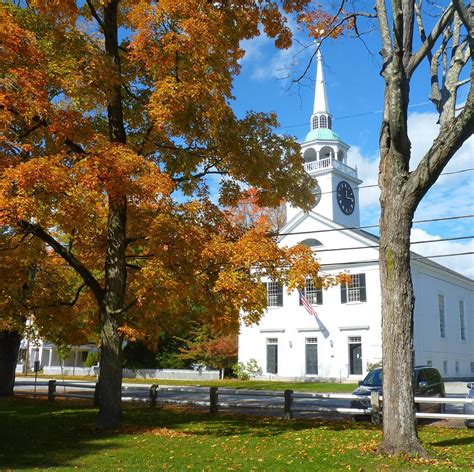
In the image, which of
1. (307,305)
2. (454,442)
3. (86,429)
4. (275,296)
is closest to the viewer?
(454,442)

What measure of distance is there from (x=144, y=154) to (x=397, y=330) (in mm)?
8085

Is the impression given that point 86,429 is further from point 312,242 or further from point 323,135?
point 323,135

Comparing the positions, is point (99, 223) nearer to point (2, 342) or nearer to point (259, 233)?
point (259, 233)

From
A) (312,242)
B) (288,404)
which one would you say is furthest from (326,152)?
(288,404)

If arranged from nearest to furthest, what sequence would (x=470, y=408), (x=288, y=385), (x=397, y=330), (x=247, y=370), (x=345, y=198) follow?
(x=397, y=330)
(x=470, y=408)
(x=288, y=385)
(x=247, y=370)
(x=345, y=198)

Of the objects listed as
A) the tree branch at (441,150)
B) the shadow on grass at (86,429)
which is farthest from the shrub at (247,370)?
the tree branch at (441,150)

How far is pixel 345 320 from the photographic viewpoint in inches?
1500

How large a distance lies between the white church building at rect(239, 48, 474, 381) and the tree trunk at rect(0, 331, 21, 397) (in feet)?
53.0

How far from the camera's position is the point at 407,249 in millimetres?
9617

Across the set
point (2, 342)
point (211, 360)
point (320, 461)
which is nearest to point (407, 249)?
point (320, 461)

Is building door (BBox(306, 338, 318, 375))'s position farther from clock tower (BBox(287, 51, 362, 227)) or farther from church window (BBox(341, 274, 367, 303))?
clock tower (BBox(287, 51, 362, 227))

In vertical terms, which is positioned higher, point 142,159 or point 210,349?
point 142,159

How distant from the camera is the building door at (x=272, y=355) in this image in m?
40.9

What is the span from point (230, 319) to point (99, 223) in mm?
4446
